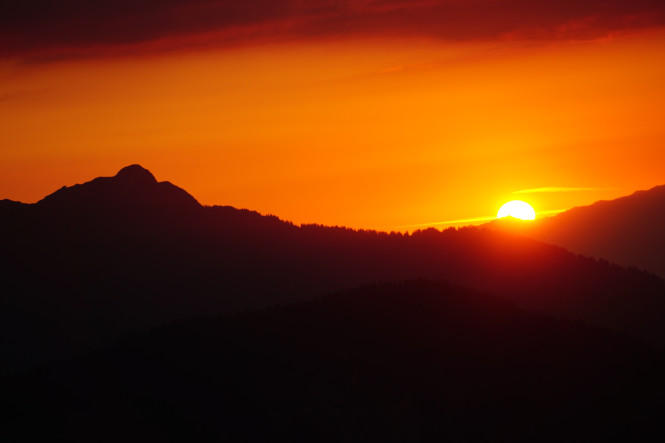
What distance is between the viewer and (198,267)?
449 ft

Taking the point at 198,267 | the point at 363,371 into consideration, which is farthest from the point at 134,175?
the point at 363,371

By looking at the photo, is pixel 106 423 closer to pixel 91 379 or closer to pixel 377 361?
pixel 91 379

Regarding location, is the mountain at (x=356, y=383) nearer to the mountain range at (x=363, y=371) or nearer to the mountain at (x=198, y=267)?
the mountain range at (x=363, y=371)

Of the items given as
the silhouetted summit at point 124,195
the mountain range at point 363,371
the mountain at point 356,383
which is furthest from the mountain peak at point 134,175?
the mountain at point 356,383

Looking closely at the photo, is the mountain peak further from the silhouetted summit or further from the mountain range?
the mountain range

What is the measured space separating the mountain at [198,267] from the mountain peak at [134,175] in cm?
19

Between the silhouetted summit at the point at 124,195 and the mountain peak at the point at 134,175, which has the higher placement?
the mountain peak at the point at 134,175

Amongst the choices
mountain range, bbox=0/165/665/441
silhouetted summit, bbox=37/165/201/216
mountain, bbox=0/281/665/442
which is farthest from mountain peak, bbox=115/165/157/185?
mountain, bbox=0/281/665/442

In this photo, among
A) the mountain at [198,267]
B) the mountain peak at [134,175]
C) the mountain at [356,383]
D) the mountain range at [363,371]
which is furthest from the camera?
the mountain peak at [134,175]

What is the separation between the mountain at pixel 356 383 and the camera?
216ft

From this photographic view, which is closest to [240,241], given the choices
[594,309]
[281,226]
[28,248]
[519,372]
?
[281,226]

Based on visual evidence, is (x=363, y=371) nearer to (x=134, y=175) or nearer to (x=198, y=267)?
(x=198, y=267)

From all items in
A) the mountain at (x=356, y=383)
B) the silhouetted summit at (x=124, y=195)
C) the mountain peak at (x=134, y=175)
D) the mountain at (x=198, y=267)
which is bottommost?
the mountain at (x=356, y=383)

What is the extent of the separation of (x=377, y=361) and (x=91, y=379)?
18.6 meters
